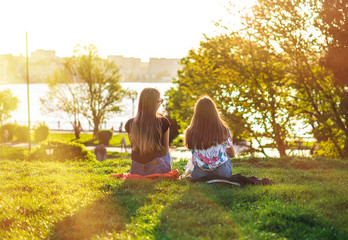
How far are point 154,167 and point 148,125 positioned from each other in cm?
Result: 68

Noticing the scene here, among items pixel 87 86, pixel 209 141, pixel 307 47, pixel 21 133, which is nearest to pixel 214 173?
pixel 209 141

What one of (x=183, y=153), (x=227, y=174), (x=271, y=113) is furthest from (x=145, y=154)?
(x=183, y=153)

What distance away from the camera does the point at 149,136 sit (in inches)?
239

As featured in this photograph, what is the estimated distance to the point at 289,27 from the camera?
10891 mm

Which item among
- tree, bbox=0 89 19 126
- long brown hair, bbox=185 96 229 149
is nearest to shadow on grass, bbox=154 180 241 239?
long brown hair, bbox=185 96 229 149

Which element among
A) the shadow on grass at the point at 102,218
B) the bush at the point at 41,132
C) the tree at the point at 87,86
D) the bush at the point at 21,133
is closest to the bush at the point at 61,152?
the shadow on grass at the point at 102,218

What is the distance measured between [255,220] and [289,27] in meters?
7.98

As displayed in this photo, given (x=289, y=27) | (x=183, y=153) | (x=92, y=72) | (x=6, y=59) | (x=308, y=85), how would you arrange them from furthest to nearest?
(x=6, y=59)
(x=92, y=72)
(x=183, y=153)
(x=308, y=85)
(x=289, y=27)

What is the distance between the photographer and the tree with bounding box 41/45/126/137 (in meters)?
38.8

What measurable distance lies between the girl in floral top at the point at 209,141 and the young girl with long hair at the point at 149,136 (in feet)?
1.58

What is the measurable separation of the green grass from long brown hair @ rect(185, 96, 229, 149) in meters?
0.62

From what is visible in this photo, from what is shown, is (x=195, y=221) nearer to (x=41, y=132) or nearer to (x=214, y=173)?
(x=214, y=173)

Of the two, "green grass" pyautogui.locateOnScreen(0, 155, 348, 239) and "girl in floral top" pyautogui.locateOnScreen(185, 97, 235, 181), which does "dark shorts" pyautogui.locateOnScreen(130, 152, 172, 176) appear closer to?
"green grass" pyautogui.locateOnScreen(0, 155, 348, 239)

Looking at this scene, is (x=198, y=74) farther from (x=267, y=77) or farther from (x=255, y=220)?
(x=255, y=220)
